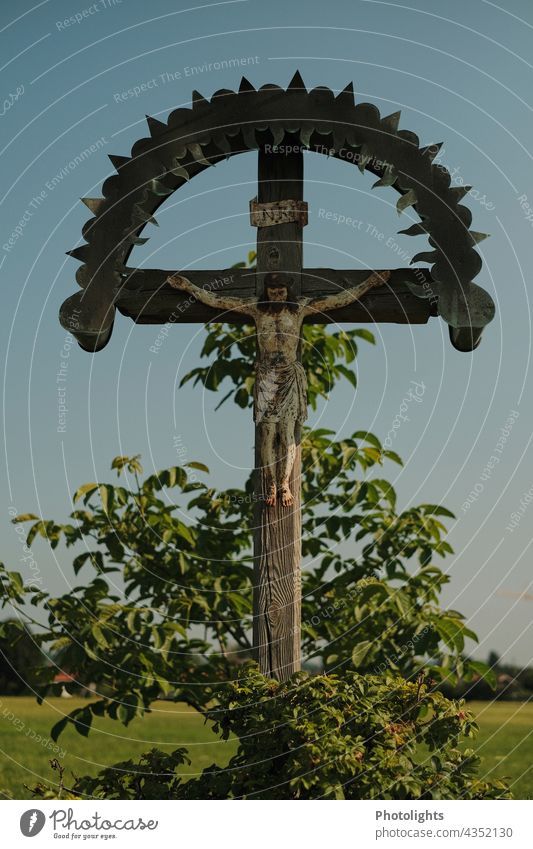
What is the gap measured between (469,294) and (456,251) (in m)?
0.25

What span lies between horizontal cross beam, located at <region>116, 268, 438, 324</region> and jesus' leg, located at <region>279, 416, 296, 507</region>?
2.36ft

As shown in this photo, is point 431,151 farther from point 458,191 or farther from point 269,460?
point 269,460

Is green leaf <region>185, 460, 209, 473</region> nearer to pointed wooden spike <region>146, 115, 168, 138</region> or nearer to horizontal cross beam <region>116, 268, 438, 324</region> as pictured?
horizontal cross beam <region>116, 268, 438, 324</region>

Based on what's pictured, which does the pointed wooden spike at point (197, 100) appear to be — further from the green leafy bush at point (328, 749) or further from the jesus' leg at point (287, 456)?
the green leafy bush at point (328, 749)

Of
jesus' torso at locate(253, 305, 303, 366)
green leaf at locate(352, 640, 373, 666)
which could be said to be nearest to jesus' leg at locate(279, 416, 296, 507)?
jesus' torso at locate(253, 305, 303, 366)

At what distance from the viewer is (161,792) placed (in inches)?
221

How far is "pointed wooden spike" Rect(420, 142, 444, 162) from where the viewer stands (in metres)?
6.23

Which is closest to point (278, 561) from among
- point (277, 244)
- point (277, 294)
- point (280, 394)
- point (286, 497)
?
point (286, 497)

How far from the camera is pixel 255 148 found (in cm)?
632
